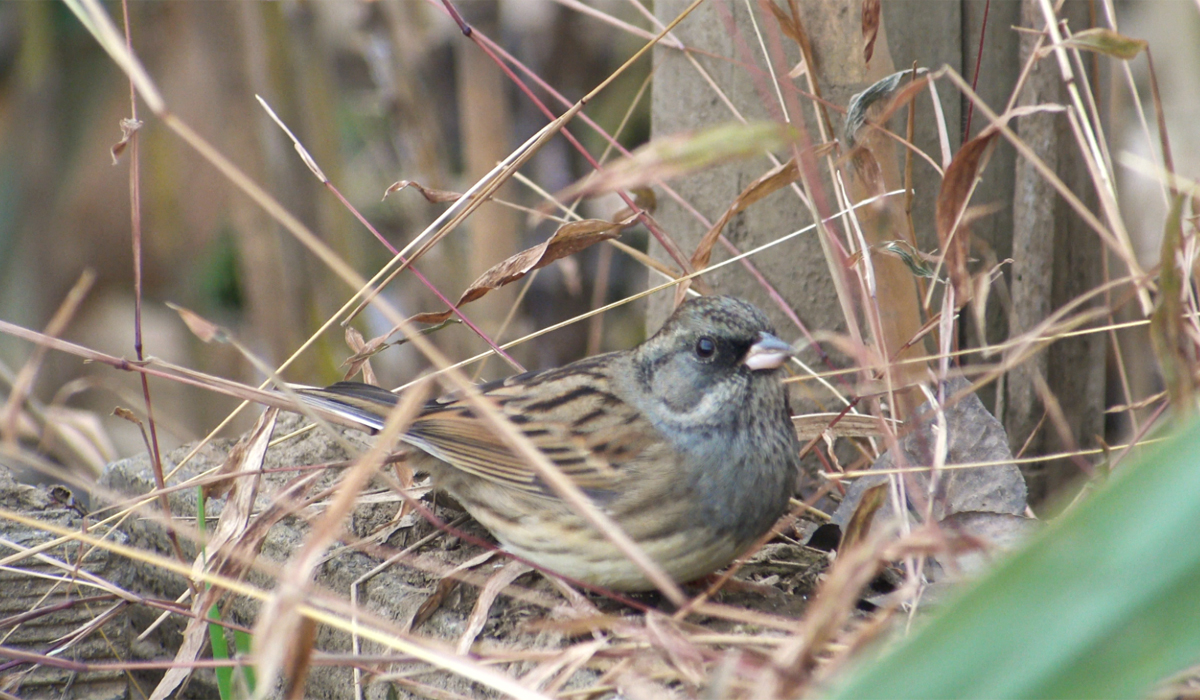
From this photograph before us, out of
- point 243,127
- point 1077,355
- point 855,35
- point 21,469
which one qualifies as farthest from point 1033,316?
point 243,127

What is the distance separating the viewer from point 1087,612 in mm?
784

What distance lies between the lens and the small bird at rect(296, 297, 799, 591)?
168cm

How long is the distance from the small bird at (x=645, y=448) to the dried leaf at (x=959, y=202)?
28 centimetres

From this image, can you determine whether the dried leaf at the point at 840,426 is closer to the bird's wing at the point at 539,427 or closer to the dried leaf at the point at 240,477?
the bird's wing at the point at 539,427

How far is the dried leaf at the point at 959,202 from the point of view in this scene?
145 centimetres

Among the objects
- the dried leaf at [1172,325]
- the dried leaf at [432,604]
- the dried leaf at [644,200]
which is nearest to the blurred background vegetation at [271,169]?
the dried leaf at [644,200]

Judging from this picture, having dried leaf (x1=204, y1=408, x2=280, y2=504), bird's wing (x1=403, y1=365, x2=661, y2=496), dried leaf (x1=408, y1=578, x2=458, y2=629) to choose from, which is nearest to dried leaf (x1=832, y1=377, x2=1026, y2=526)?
bird's wing (x1=403, y1=365, x2=661, y2=496)

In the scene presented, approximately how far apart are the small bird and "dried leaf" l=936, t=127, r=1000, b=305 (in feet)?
0.92

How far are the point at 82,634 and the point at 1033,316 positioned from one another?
182cm

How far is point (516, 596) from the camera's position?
163 cm

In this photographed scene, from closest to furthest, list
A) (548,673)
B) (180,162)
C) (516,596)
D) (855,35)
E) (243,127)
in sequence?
(548,673) < (516,596) < (855,35) < (243,127) < (180,162)

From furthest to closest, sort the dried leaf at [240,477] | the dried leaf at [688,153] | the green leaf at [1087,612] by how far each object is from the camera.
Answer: the dried leaf at [240,477], the dried leaf at [688,153], the green leaf at [1087,612]

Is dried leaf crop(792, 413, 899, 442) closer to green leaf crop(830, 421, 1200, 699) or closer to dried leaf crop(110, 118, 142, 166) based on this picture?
green leaf crop(830, 421, 1200, 699)

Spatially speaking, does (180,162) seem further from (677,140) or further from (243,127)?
(677,140)
